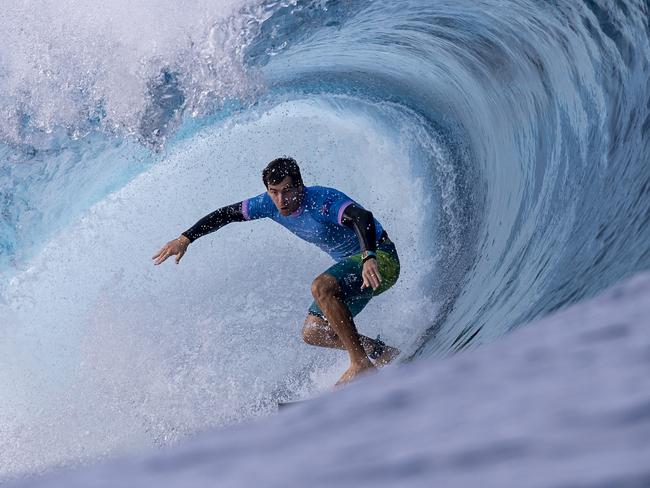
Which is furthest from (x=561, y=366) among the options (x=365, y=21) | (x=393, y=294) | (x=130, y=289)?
(x=130, y=289)

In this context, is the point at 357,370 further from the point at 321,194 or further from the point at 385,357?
the point at 321,194

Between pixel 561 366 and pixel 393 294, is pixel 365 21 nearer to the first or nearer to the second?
pixel 393 294

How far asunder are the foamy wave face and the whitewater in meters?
0.02

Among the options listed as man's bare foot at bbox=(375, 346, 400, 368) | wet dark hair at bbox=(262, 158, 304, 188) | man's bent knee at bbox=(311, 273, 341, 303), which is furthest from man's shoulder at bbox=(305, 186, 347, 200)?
man's bare foot at bbox=(375, 346, 400, 368)

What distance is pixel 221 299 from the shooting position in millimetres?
5914

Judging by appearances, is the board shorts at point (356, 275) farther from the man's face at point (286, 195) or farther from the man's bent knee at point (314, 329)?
the man's face at point (286, 195)

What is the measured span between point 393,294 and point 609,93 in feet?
7.14

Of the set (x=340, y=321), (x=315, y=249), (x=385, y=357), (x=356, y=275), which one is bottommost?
(x=315, y=249)

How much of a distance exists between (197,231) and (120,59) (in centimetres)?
190

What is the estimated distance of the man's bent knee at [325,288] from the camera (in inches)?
136

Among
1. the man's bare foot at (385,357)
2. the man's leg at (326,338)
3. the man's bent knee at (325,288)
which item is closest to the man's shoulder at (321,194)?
A: the man's bent knee at (325,288)

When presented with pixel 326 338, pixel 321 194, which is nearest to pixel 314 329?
pixel 326 338

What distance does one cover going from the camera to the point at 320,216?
370 centimetres

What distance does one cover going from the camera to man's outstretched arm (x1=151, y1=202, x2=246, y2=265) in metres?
3.68
